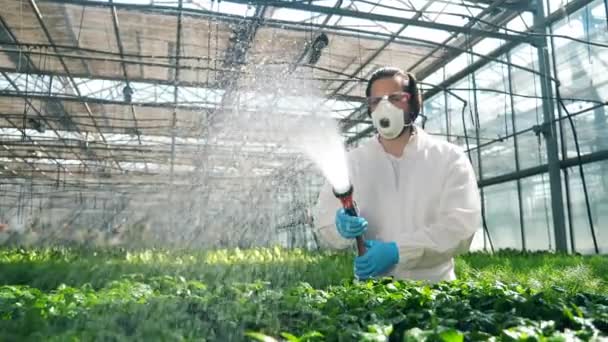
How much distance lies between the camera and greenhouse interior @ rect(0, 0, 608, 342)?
1454 mm

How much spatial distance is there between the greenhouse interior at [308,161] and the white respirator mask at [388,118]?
0.12 feet

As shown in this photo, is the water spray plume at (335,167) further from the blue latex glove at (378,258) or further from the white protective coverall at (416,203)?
the white protective coverall at (416,203)

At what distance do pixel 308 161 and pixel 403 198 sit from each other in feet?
26.2

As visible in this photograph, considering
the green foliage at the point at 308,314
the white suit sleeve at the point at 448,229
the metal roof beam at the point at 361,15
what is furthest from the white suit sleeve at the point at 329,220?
the metal roof beam at the point at 361,15

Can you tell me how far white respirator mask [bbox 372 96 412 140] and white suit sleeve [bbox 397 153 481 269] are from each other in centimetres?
35

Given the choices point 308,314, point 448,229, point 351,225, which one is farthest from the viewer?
point 448,229

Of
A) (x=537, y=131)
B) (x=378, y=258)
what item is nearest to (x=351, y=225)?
(x=378, y=258)

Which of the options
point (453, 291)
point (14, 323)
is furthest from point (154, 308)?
point (453, 291)

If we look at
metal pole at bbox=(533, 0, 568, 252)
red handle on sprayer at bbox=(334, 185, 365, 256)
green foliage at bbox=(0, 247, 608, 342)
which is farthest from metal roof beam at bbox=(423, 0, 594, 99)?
green foliage at bbox=(0, 247, 608, 342)

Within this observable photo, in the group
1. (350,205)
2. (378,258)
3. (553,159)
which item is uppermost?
(553,159)

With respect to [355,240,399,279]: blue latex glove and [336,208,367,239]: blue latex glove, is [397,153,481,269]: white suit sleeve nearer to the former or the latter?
[355,240,399,279]: blue latex glove

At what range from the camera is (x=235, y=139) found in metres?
11.7

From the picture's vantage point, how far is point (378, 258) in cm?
216

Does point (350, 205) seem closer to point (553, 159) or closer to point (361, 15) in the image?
point (361, 15)
